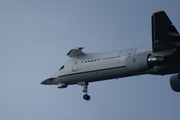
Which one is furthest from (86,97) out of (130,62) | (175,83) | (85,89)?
(175,83)

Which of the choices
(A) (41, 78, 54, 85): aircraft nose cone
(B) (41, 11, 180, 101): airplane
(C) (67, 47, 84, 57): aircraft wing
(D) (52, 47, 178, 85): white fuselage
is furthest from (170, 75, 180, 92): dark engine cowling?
(A) (41, 78, 54, 85): aircraft nose cone

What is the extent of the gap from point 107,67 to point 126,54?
2066 mm

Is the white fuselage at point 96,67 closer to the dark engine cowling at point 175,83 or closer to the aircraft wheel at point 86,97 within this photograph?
the aircraft wheel at point 86,97

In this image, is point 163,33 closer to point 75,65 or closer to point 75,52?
point 75,65

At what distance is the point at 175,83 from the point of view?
46.1m

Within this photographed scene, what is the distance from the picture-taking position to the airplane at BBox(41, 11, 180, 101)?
38094 millimetres

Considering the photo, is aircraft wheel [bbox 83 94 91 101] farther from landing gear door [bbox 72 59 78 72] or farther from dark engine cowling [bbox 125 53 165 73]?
dark engine cowling [bbox 125 53 165 73]

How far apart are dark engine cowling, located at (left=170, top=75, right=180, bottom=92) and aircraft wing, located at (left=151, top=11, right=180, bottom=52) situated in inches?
297

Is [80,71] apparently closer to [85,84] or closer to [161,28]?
[85,84]

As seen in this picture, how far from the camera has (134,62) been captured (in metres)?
39.5

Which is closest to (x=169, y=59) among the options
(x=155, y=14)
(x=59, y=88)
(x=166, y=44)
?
(x=166, y=44)

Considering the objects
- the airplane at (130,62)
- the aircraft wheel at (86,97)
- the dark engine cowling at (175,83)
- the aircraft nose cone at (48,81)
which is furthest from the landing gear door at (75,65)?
the dark engine cowling at (175,83)

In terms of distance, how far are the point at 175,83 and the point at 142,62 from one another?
8012 millimetres

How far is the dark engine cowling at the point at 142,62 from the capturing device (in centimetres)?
3928
